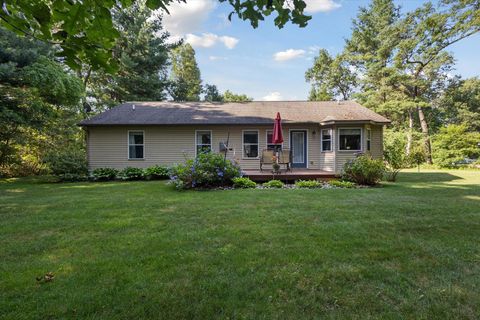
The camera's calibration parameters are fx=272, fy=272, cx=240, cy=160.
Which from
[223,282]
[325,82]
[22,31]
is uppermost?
[325,82]

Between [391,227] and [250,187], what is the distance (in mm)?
4656

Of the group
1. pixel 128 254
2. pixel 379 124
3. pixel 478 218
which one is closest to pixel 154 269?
pixel 128 254

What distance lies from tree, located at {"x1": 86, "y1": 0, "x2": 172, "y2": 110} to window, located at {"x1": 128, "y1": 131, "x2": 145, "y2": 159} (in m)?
9.75

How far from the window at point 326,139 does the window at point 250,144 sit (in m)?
3.02

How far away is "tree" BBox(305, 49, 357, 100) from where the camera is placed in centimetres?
2947

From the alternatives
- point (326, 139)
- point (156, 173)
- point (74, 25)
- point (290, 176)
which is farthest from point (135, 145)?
point (74, 25)

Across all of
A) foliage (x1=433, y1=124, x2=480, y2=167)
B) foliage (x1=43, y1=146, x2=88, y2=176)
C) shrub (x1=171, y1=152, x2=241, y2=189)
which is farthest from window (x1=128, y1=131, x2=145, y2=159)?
foliage (x1=433, y1=124, x2=480, y2=167)

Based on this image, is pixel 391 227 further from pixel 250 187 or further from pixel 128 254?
pixel 250 187

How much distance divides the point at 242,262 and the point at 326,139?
33.2ft

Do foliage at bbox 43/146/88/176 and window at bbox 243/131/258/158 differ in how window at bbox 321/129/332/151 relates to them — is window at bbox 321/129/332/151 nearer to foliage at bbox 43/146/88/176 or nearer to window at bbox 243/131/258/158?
window at bbox 243/131/258/158

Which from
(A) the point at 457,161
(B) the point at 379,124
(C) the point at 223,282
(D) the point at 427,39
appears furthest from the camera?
(D) the point at 427,39

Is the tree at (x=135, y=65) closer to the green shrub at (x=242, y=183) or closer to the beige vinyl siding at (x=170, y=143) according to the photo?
the beige vinyl siding at (x=170, y=143)

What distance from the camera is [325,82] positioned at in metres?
31.2

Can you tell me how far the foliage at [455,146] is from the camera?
17.3 meters
